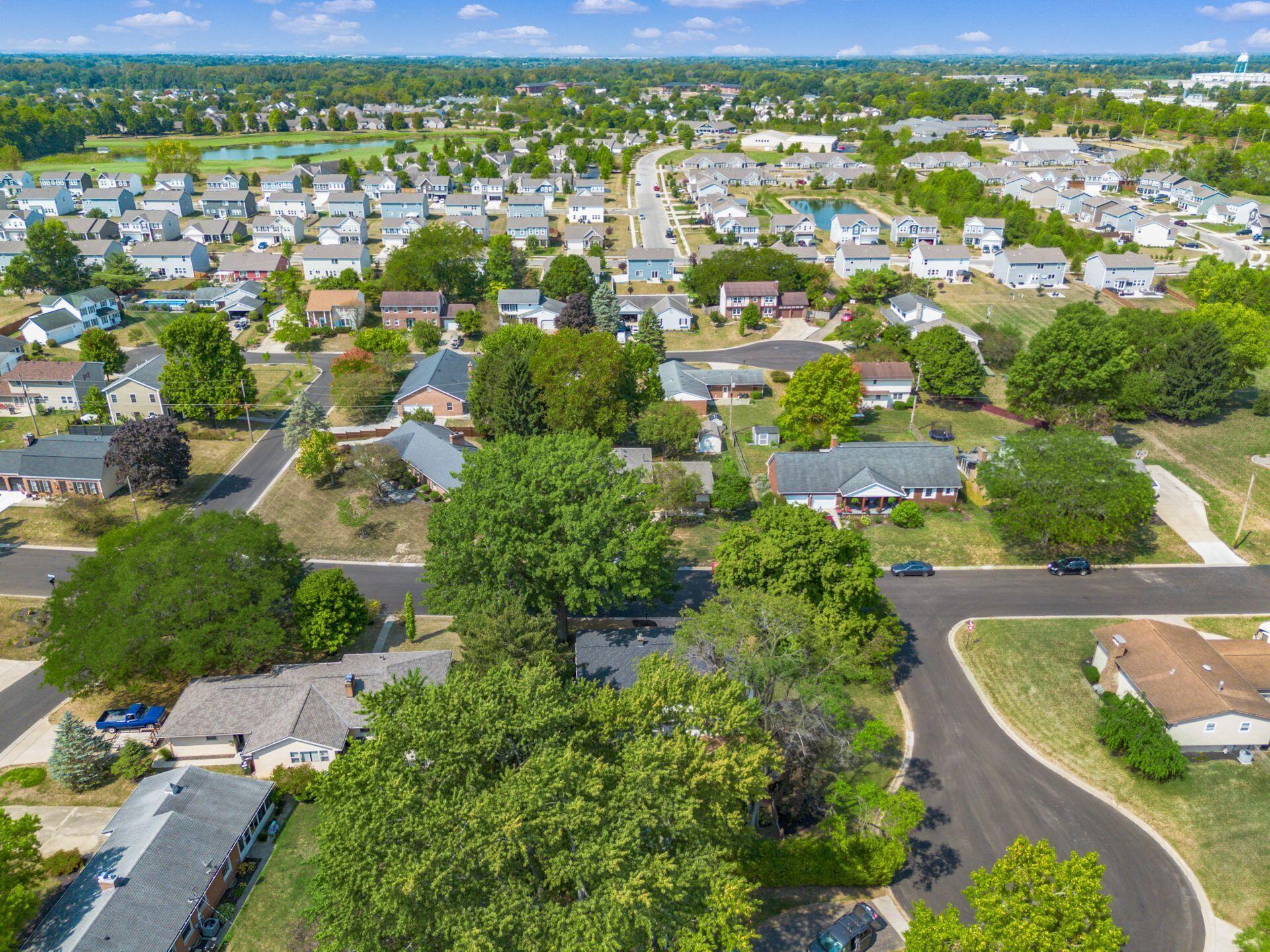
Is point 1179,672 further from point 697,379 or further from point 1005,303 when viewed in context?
point 1005,303

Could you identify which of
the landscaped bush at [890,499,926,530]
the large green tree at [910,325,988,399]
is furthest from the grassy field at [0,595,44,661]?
the large green tree at [910,325,988,399]

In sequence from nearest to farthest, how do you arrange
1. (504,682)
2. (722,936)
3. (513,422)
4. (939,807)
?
(722,936)
(504,682)
(939,807)
(513,422)

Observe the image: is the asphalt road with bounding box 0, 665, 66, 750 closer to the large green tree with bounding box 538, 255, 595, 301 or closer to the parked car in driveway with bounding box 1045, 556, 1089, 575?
the parked car in driveway with bounding box 1045, 556, 1089, 575

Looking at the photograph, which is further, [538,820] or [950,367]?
[950,367]

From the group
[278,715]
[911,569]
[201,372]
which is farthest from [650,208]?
[278,715]

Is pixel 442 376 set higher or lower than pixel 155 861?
higher

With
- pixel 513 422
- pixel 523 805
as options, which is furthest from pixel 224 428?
pixel 523 805

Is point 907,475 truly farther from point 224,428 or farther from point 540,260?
point 540,260

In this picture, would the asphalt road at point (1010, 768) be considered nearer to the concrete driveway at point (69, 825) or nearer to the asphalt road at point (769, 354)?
the concrete driveway at point (69, 825)
